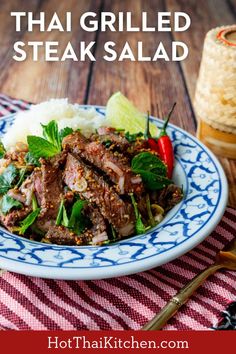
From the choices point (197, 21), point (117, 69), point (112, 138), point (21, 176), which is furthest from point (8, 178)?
point (197, 21)

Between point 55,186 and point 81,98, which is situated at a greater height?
point 81,98

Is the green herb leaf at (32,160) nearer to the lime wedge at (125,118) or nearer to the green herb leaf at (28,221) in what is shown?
the green herb leaf at (28,221)

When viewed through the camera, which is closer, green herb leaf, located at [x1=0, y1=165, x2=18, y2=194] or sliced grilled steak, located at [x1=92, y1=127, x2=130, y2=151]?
green herb leaf, located at [x1=0, y1=165, x2=18, y2=194]

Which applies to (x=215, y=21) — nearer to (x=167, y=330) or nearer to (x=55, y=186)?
(x=55, y=186)

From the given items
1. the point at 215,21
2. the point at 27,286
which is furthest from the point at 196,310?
the point at 215,21

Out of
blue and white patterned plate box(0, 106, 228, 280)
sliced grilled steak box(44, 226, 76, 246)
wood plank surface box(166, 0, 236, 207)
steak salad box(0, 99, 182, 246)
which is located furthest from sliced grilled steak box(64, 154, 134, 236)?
wood plank surface box(166, 0, 236, 207)

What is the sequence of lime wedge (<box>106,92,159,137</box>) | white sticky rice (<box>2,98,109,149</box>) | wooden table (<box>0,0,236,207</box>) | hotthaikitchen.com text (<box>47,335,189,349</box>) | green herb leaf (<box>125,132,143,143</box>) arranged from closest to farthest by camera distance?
hotthaikitchen.com text (<box>47,335,189,349</box>) < green herb leaf (<box>125,132,143,143</box>) < white sticky rice (<box>2,98,109,149</box>) < lime wedge (<box>106,92,159,137</box>) < wooden table (<box>0,0,236,207</box>)

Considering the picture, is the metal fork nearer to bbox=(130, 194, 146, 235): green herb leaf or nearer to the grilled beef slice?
bbox=(130, 194, 146, 235): green herb leaf
